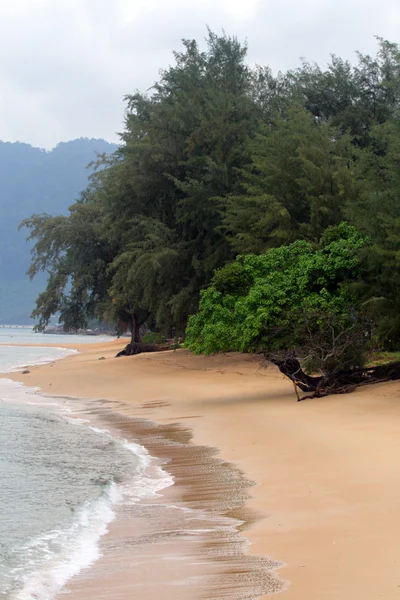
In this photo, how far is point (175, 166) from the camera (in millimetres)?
34594

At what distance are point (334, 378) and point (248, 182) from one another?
42.6ft

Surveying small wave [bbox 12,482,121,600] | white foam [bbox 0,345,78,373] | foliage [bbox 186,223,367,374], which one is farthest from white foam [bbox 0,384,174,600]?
white foam [bbox 0,345,78,373]

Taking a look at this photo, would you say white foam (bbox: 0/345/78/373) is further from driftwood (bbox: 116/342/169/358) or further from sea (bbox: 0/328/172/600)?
sea (bbox: 0/328/172/600)

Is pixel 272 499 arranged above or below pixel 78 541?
above

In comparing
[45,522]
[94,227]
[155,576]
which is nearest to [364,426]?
[45,522]

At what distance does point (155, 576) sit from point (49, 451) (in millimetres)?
8561

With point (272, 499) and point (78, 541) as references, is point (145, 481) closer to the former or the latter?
point (272, 499)

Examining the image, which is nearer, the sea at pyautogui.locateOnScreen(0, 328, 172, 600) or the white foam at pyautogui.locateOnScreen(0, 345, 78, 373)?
the sea at pyautogui.locateOnScreen(0, 328, 172, 600)

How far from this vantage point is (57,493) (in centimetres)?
1094

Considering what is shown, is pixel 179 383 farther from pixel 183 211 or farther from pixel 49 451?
pixel 49 451

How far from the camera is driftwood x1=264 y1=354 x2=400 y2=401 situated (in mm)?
19844

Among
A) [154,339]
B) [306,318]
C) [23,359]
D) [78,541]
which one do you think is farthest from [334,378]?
[23,359]

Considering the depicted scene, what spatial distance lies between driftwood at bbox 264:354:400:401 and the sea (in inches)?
194

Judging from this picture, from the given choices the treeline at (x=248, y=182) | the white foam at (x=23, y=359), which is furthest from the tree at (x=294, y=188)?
the white foam at (x=23, y=359)
